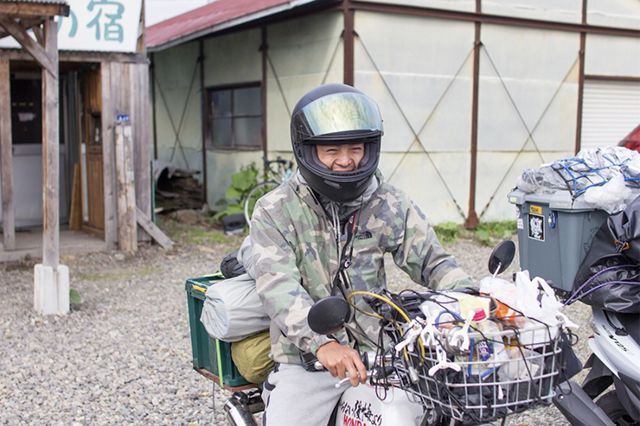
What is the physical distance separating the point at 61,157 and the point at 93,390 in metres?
7.47

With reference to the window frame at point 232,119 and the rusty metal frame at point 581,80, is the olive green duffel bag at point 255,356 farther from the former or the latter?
the rusty metal frame at point 581,80

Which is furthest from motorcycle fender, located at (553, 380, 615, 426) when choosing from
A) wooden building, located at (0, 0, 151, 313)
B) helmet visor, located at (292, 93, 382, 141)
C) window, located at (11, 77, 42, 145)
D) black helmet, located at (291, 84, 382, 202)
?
window, located at (11, 77, 42, 145)

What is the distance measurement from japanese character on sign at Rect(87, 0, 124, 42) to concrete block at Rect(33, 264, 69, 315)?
153 inches

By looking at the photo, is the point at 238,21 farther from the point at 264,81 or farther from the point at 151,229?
the point at 151,229

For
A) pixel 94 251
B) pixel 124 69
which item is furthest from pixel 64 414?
pixel 124 69

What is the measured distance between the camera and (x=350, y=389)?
2600mm

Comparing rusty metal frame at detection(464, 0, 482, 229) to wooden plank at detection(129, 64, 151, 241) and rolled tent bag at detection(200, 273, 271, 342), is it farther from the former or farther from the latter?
rolled tent bag at detection(200, 273, 271, 342)

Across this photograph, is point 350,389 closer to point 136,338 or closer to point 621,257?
point 621,257

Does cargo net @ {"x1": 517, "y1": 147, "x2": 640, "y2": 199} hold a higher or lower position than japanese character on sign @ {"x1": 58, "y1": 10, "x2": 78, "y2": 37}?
lower

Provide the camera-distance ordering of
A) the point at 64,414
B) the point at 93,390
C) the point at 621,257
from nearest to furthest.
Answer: the point at 621,257
the point at 64,414
the point at 93,390

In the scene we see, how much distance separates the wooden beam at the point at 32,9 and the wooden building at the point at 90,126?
4.89 ft

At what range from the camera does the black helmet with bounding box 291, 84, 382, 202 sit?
2.55 m

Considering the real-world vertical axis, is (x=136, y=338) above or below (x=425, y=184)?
below

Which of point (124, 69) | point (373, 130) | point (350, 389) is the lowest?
point (350, 389)
